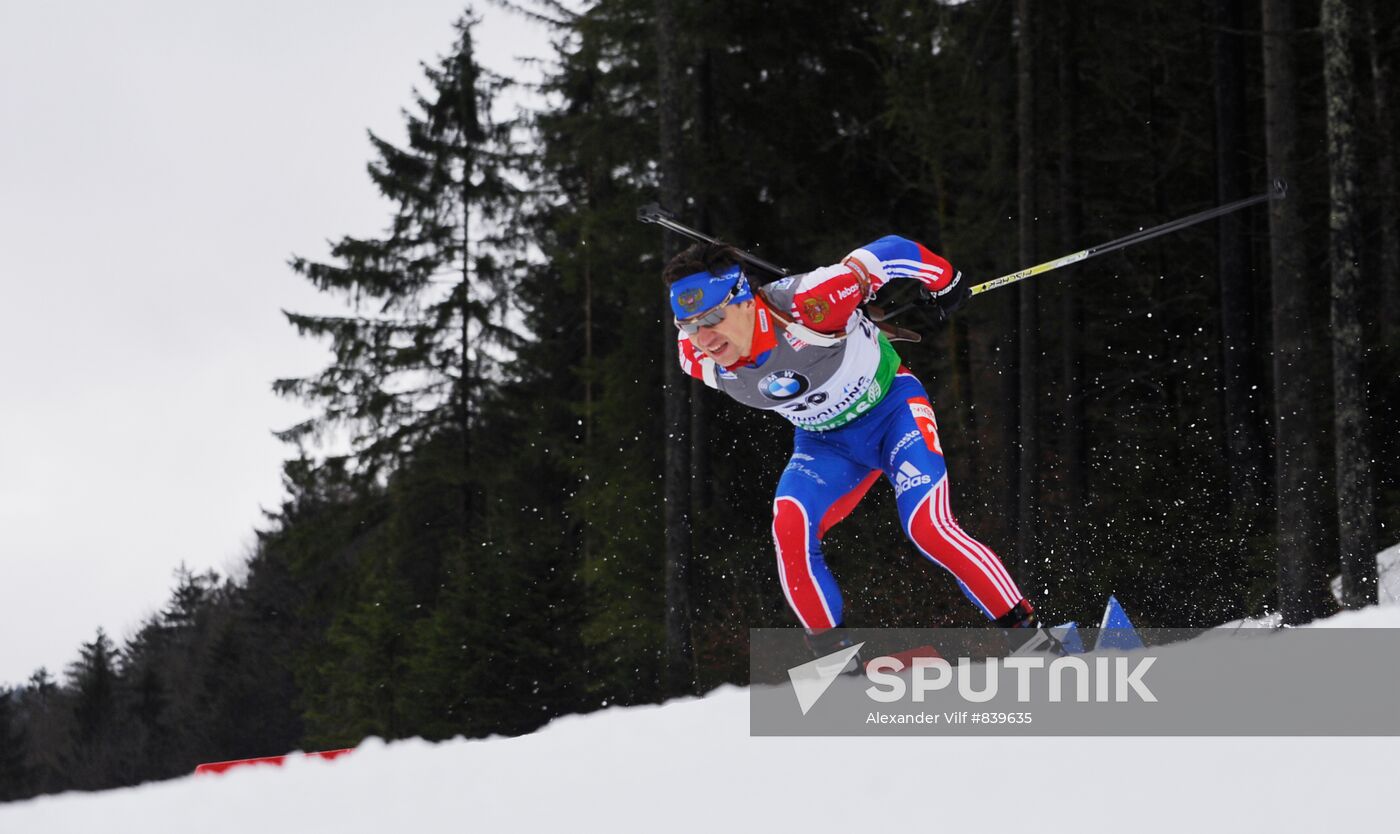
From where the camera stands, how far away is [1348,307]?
8438mm

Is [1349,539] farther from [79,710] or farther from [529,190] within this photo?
[79,710]

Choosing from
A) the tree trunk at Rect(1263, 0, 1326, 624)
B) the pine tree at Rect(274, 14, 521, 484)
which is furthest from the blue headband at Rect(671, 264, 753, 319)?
the pine tree at Rect(274, 14, 521, 484)

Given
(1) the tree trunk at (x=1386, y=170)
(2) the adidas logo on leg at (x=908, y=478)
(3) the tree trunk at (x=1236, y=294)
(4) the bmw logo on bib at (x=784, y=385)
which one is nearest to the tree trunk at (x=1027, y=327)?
(3) the tree trunk at (x=1236, y=294)

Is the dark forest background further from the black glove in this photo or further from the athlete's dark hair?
the athlete's dark hair

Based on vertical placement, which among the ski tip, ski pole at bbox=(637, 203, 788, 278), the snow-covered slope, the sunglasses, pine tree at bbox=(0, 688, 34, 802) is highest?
ski pole at bbox=(637, 203, 788, 278)

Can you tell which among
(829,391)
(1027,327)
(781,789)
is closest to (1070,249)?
(1027,327)

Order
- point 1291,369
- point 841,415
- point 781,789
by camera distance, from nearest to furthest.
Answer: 1. point 781,789
2. point 841,415
3. point 1291,369

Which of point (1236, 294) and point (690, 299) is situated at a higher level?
point (1236, 294)

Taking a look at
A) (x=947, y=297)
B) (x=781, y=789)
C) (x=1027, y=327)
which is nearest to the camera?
(x=781, y=789)

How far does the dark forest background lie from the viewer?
38.6 feet

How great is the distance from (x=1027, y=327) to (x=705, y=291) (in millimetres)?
9183

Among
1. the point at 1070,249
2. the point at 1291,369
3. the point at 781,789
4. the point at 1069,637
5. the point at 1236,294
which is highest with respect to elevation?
the point at 1070,249

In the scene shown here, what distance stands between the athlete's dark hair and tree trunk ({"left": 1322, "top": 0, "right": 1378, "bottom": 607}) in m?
5.30

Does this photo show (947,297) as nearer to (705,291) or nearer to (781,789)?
(705,291)
